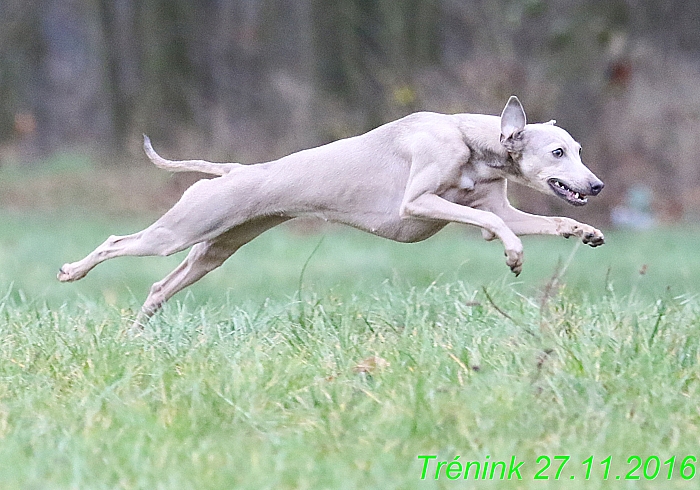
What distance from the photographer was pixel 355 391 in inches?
210

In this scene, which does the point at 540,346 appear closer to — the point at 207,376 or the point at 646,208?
the point at 207,376

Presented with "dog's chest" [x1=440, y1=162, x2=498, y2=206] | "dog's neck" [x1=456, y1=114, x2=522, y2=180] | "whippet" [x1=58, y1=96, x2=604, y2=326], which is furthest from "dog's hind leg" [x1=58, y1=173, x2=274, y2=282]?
"dog's neck" [x1=456, y1=114, x2=522, y2=180]

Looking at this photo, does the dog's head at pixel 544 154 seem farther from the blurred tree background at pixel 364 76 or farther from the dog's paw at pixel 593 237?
the blurred tree background at pixel 364 76

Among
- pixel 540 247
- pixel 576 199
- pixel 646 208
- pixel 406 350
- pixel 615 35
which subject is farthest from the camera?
pixel 646 208

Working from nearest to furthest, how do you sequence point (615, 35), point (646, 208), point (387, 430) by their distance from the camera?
point (387, 430) → point (615, 35) → point (646, 208)

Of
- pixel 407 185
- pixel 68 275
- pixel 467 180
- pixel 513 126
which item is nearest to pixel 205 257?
pixel 68 275

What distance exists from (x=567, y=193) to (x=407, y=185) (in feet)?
2.98

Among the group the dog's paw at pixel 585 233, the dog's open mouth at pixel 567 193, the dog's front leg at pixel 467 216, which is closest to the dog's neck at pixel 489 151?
the dog's open mouth at pixel 567 193

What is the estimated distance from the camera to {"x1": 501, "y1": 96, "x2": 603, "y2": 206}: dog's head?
672 cm

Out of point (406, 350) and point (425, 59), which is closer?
point (406, 350)

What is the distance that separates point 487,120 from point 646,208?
40.3 ft

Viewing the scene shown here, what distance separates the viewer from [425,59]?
22766 millimetres

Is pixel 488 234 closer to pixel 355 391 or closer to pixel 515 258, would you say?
pixel 515 258

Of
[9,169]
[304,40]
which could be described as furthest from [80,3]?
[304,40]
